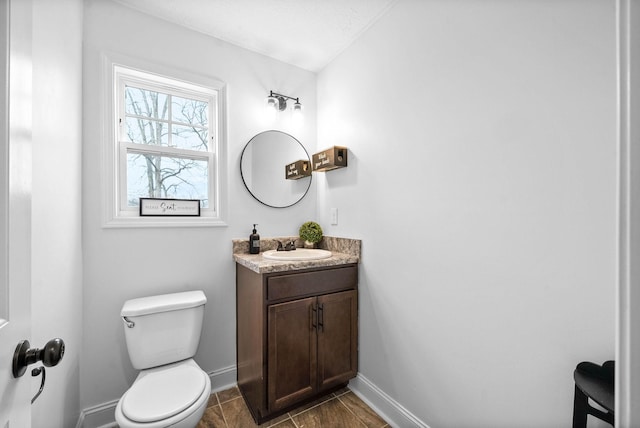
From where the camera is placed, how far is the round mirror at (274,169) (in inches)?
83.4

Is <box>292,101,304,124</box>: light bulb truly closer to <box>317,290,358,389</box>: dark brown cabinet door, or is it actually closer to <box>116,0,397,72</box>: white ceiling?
<box>116,0,397,72</box>: white ceiling

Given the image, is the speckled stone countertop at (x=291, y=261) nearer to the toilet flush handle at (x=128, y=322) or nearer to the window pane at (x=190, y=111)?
the toilet flush handle at (x=128, y=322)

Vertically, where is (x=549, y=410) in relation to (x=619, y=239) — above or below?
below

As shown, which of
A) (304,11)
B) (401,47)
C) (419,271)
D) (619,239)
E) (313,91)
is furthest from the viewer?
(313,91)

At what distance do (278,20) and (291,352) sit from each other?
6.98 ft

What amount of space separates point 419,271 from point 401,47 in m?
1.32

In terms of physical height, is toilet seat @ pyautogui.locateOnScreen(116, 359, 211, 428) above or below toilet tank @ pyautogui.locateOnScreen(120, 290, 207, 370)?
below

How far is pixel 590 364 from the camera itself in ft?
2.91

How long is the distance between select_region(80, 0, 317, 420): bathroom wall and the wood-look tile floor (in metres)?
0.26

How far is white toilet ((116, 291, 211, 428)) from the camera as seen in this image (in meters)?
1.19

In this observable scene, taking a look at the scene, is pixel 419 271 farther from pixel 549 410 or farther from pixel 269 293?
pixel 269 293

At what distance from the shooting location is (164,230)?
1.79 metres

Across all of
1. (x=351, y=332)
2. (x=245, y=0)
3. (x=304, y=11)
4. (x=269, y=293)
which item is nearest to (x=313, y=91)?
(x=304, y=11)

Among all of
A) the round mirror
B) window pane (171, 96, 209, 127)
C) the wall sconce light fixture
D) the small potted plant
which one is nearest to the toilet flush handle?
the round mirror
